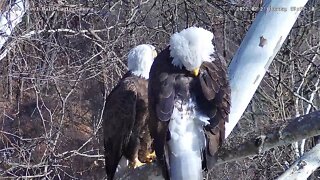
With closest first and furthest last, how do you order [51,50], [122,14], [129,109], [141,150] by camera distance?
[129,109] → [141,150] → [51,50] → [122,14]

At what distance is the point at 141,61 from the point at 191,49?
1174mm

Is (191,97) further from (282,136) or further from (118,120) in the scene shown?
(118,120)

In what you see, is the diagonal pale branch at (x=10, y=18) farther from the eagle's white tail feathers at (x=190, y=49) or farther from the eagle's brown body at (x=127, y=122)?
the eagle's white tail feathers at (x=190, y=49)

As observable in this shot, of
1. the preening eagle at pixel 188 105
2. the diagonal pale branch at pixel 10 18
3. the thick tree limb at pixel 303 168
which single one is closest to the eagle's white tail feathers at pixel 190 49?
the preening eagle at pixel 188 105

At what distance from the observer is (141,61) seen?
414cm

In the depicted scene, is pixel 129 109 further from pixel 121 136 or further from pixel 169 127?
pixel 169 127

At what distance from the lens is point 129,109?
3912mm

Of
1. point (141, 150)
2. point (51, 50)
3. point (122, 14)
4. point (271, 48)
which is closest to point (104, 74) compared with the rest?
point (51, 50)

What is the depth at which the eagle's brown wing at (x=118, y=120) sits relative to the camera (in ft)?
12.9

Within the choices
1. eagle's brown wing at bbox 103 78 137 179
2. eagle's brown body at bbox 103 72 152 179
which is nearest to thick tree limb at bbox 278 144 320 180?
eagle's brown body at bbox 103 72 152 179

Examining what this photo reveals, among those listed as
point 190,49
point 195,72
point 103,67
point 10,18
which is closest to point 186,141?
point 195,72

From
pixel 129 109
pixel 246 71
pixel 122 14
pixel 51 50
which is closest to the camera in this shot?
pixel 246 71

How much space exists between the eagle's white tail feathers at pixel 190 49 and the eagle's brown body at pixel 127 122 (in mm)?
897

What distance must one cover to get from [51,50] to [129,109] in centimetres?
289
